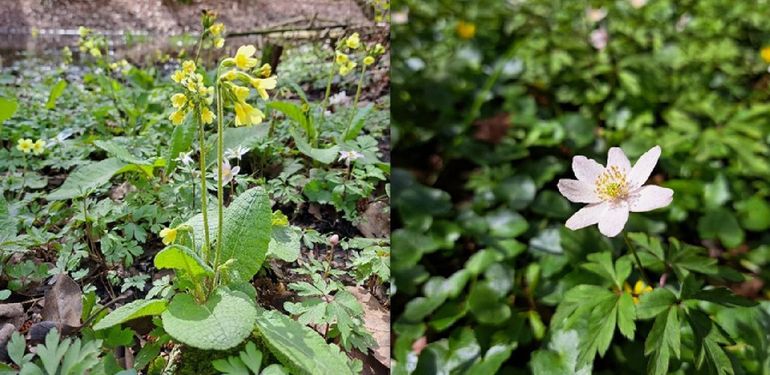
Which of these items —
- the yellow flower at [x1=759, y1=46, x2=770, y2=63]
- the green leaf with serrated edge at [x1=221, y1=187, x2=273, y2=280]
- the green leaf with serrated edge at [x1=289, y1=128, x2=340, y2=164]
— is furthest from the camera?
the yellow flower at [x1=759, y1=46, x2=770, y2=63]

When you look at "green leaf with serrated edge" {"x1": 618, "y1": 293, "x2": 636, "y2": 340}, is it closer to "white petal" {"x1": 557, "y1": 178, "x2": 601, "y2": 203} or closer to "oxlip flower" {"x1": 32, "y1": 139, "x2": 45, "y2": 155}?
"white petal" {"x1": 557, "y1": 178, "x2": 601, "y2": 203}

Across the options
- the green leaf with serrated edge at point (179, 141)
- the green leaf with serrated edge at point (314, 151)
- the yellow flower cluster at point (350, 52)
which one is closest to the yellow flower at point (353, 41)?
the yellow flower cluster at point (350, 52)

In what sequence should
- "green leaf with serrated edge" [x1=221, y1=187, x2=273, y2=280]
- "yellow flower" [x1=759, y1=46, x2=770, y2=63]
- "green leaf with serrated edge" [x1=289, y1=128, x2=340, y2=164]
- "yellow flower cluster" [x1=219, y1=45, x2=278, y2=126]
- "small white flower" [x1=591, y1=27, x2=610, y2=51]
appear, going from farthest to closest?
"small white flower" [x1=591, y1=27, x2=610, y2=51] < "yellow flower" [x1=759, y1=46, x2=770, y2=63] < "green leaf with serrated edge" [x1=289, y1=128, x2=340, y2=164] < "green leaf with serrated edge" [x1=221, y1=187, x2=273, y2=280] < "yellow flower cluster" [x1=219, y1=45, x2=278, y2=126]

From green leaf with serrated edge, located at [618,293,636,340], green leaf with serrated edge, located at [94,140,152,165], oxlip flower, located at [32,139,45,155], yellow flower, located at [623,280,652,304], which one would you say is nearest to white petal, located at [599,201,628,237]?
green leaf with serrated edge, located at [618,293,636,340]

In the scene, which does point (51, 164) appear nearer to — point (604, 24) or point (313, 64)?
point (313, 64)

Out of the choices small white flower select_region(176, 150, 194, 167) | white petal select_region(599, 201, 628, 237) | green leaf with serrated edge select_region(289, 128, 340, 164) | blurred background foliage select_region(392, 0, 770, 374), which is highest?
white petal select_region(599, 201, 628, 237)
